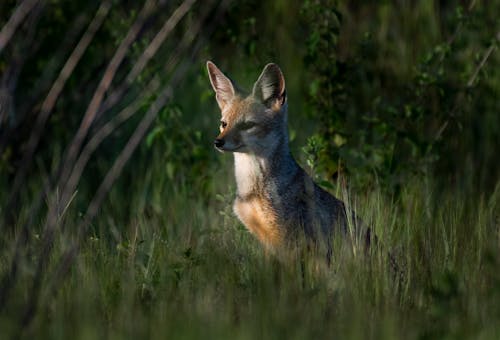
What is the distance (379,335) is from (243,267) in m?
1.23

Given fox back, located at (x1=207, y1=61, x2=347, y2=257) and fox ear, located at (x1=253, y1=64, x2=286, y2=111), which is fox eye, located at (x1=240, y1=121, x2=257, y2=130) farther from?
fox ear, located at (x1=253, y1=64, x2=286, y2=111)

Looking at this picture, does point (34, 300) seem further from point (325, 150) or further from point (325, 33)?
point (325, 33)

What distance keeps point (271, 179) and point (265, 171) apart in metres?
0.06

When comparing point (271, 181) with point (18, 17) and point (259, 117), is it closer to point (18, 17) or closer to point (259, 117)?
point (259, 117)

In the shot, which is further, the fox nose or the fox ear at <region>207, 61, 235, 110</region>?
the fox ear at <region>207, 61, 235, 110</region>

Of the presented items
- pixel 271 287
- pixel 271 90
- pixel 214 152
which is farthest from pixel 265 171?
pixel 214 152

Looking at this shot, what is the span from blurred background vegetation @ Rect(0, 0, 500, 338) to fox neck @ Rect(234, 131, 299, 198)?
17 cm

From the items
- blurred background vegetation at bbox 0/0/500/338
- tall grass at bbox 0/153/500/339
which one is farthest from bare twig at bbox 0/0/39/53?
tall grass at bbox 0/153/500/339

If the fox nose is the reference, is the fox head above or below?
above

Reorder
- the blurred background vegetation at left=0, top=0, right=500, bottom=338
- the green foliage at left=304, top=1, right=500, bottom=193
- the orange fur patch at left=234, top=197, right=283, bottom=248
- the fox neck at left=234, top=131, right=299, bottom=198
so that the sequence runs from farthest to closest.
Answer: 1. the green foliage at left=304, top=1, right=500, bottom=193
2. the fox neck at left=234, top=131, right=299, bottom=198
3. the orange fur patch at left=234, top=197, right=283, bottom=248
4. the blurred background vegetation at left=0, top=0, right=500, bottom=338

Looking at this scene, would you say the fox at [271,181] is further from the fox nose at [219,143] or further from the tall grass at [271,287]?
the tall grass at [271,287]

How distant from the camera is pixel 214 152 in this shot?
7.77 metres

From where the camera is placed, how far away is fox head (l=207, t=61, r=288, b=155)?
521 cm

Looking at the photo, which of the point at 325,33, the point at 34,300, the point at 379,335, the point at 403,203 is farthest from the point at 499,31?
the point at 34,300
